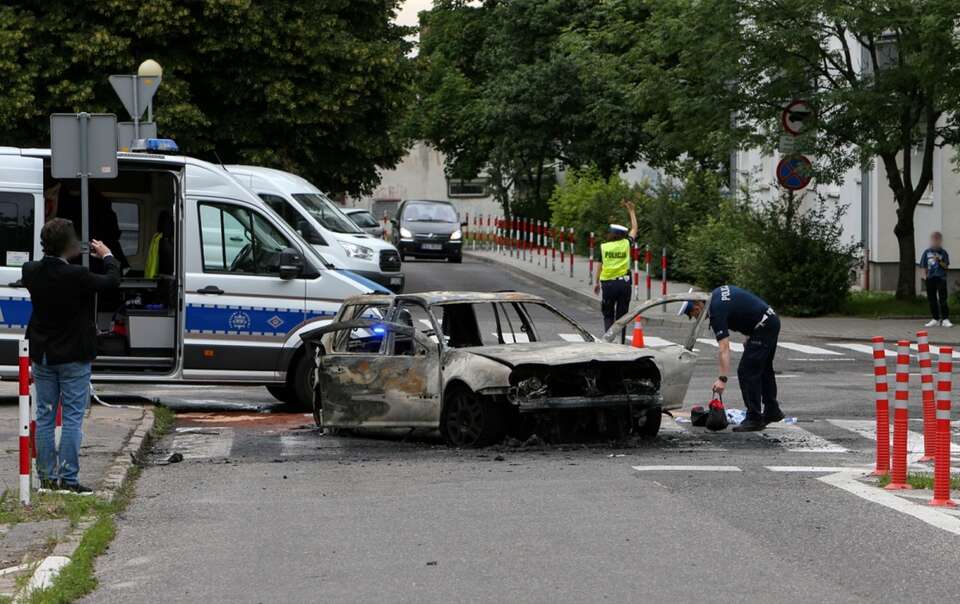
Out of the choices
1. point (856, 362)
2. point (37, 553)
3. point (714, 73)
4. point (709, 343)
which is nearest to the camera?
point (37, 553)

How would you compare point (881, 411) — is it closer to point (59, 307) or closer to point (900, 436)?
point (900, 436)

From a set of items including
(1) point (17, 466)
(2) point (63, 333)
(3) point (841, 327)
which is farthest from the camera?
(3) point (841, 327)

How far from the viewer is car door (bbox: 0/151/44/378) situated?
16797mm

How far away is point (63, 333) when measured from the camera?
36.2 ft

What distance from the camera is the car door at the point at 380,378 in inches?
559

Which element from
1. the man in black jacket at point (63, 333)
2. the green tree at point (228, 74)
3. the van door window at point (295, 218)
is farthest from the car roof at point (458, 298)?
the green tree at point (228, 74)

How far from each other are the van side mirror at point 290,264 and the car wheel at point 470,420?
3.42 meters

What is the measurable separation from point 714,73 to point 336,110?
9421 millimetres

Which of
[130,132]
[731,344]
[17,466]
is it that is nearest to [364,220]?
[731,344]

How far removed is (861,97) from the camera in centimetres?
2745

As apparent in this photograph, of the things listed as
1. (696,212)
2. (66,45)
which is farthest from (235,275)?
(696,212)

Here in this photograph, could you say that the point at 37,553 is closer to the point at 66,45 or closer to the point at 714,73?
the point at 714,73

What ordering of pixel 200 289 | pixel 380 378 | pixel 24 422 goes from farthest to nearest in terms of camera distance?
pixel 200 289 < pixel 380 378 < pixel 24 422

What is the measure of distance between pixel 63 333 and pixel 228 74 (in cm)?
2494
